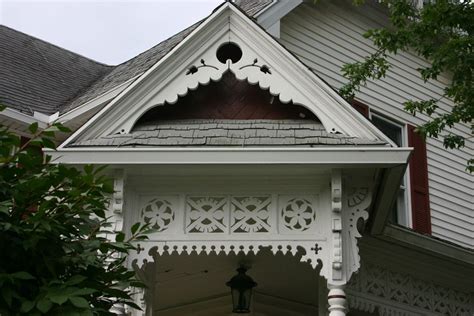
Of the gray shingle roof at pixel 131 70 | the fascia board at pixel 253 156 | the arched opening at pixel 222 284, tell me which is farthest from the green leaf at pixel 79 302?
the gray shingle roof at pixel 131 70

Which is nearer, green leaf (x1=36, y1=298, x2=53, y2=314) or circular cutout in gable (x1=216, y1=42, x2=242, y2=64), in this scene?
green leaf (x1=36, y1=298, x2=53, y2=314)

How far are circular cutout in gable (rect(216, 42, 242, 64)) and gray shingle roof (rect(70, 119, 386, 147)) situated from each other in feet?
2.12

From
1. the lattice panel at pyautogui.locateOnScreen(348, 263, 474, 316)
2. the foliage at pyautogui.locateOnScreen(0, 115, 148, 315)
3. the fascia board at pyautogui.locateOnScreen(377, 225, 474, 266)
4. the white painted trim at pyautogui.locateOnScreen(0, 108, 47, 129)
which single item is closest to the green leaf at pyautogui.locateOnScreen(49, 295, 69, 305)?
the foliage at pyautogui.locateOnScreen(0, 115, 148, 315)

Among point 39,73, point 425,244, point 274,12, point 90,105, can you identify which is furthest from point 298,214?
point 39,73

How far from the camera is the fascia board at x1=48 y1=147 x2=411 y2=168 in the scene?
712cm

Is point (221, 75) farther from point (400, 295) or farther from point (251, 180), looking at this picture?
point (400, 295)

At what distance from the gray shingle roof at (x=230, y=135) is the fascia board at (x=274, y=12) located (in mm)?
3076

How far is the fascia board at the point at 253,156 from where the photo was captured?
23.4 feet

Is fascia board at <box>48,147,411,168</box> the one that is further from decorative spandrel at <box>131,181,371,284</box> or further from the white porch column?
the white porch column

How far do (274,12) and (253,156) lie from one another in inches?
164

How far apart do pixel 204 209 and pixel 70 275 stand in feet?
10.1

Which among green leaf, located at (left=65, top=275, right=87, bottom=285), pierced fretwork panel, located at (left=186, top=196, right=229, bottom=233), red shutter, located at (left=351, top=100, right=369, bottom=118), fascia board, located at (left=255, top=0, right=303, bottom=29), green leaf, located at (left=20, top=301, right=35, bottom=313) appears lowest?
green leaf, located at (left=20, top=301, right=35, bottom=313)

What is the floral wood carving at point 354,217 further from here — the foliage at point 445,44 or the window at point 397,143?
the window at point 397,143

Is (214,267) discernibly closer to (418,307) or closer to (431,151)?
(418,307)
